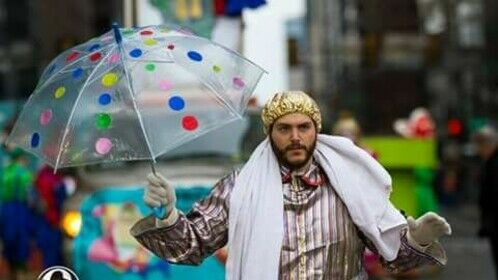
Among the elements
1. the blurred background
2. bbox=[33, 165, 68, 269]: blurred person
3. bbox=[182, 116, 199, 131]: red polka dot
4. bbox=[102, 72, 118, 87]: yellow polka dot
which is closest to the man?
bbox=[182, 116, 199, 131]: red polka dot

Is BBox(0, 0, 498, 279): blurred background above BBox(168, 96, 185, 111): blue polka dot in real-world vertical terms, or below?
below

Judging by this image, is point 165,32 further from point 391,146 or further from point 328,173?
point 391,146

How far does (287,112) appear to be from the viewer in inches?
165

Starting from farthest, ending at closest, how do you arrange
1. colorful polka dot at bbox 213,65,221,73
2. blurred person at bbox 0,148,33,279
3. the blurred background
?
blurred person at bbox 0,148,33,279 → the blurred background → colorful polka dot at bbox 213,65,221,73

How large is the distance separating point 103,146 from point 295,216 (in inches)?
31.6

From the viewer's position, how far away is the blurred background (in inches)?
358

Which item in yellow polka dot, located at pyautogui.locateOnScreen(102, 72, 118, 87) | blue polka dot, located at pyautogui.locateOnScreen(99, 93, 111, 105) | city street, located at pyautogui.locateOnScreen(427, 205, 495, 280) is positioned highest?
yellow polka dot, located at pyautogui.locateOnScreen(102, 72, 118, 87)

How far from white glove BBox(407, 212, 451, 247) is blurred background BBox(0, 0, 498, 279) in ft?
12.4

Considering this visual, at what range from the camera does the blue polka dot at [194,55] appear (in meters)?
4.61

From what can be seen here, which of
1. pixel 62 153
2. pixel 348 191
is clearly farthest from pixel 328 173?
pixel 62 153

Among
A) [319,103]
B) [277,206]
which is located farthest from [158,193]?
[319,103]

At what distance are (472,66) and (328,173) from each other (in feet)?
92.9

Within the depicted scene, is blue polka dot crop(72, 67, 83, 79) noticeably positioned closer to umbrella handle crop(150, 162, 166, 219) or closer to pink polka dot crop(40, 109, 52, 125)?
pink polka dot crop(40, 109, 52, 125)

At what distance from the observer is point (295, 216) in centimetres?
411
